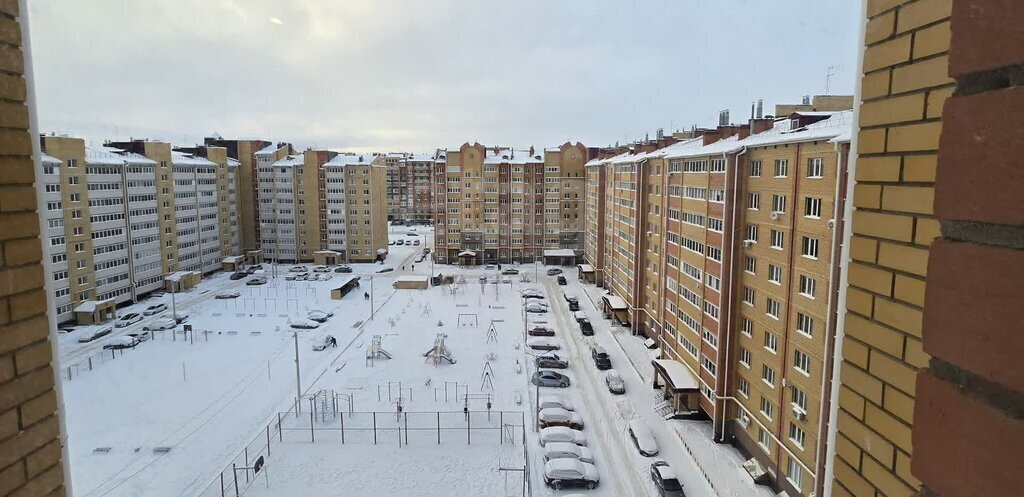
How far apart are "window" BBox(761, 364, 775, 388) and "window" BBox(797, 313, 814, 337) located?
6.82 feet

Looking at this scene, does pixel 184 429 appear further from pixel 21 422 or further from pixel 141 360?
pixel 21 422

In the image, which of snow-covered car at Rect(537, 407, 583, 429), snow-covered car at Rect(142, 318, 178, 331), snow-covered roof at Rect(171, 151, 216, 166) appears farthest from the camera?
snow-covered roof at Rect(171, 151, 216, 166)

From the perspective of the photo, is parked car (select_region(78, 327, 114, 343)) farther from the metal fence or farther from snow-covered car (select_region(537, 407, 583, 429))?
snow-covered car (select_region(537, 407, 583, 429))

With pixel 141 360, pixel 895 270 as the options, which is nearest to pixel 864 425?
pixel 895 270

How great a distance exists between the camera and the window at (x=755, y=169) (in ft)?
58.9

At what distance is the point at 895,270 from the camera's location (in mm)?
2881

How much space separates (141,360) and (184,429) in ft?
35.9

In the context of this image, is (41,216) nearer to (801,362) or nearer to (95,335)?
(801,362)

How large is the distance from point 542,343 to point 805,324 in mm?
16882

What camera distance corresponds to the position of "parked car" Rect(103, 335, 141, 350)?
30.4 m

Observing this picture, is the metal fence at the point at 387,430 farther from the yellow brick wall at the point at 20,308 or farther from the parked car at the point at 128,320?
the parked car at the point at 128,320

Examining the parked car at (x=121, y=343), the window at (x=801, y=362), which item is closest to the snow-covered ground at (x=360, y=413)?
the parked car at (x=121, y=343)

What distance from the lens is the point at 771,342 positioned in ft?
56.2

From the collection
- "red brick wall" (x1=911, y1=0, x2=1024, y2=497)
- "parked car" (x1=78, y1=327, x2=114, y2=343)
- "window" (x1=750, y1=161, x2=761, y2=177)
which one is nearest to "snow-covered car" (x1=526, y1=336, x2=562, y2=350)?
Result: "window" (x1=750, y1=161, x2=761, y2=177)
